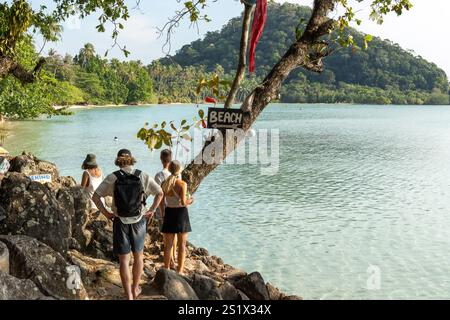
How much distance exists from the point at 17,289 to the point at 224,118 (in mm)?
3184

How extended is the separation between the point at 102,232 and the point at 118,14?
325cm

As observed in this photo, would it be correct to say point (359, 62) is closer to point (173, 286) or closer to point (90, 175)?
point (90, 175)

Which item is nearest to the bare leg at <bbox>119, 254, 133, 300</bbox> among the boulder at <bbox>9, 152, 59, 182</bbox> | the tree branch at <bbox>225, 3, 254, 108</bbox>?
the tree branch at <bbox>225, 3, 254, 108</bbox>

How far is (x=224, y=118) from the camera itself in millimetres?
6312

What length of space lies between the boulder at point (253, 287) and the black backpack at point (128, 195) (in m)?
1.83

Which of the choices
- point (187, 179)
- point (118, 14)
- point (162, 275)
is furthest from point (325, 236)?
point (162, 275)

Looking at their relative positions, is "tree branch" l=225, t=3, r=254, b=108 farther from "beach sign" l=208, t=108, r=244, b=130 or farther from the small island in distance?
the small island in distance

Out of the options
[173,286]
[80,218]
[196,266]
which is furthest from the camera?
[196,266]

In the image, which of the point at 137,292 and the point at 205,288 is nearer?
the point at 137,292

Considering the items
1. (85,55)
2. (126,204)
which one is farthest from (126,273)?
(85,55)

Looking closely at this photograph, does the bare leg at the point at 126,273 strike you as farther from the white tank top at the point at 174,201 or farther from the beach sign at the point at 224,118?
the beach sign at the point at 224,118

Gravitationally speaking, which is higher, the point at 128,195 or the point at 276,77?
the point at 276,77

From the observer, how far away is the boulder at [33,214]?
504 cm

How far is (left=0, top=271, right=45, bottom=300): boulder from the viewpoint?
3.69m
